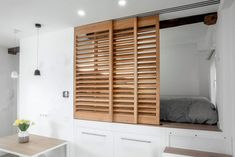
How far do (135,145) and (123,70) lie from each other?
108cm

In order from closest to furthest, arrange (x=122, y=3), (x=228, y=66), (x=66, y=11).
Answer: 1. (x=228, y=66)
2. (x=122, y=3)
3. (x=66, y=11)

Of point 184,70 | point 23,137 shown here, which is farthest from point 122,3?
point 184,70

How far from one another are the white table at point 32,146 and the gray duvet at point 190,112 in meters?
1.74

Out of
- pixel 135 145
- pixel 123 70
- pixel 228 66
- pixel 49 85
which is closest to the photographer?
pixel 228 66

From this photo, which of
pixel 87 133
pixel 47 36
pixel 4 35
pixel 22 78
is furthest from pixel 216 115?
pixel 4 35

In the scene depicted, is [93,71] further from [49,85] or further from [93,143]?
[93,143]

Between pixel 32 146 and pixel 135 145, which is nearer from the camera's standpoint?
pixel 135 145

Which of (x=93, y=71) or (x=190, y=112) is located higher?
(x=93, y=71)

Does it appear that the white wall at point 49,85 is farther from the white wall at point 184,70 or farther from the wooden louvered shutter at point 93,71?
the white wall at point 184,70

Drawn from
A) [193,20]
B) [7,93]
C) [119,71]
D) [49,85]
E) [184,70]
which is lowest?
[7,93]

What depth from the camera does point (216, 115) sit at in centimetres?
211

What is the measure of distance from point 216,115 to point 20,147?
285 centimetres

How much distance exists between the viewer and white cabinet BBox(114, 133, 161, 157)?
213 centimetres

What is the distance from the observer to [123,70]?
2379 mm
